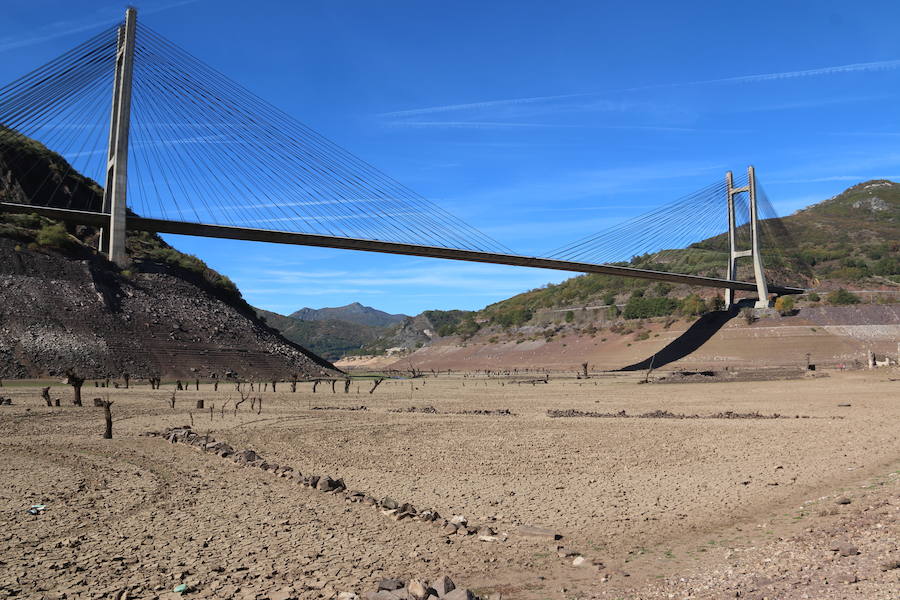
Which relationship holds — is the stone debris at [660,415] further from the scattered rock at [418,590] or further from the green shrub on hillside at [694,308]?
the green shrub on hillside at [694,308]

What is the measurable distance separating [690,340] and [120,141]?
5464 cm

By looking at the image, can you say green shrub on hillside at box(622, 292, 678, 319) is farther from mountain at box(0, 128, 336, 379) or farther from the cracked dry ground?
the cracked dry ground

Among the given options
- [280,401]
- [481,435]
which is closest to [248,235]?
[280,401]

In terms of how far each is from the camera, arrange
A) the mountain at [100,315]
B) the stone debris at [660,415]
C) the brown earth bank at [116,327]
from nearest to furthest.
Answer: the stone debris at [660,415]
the brown earth bank at [116,327]
the mountain at [100,315]

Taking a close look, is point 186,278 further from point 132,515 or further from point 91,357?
point 132,515

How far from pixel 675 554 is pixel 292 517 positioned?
490cm

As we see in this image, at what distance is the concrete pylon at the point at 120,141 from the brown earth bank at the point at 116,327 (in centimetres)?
349

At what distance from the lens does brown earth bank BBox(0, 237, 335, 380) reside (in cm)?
3925

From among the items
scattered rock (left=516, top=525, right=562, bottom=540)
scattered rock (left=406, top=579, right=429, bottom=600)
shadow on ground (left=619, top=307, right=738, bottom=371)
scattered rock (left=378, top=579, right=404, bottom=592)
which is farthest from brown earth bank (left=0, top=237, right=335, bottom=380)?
scattered rock (left=406, top=579, right=429, bottom=600)

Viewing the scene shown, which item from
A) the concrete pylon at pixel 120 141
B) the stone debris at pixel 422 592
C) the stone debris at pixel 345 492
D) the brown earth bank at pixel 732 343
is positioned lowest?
the stone debris at pixel 345 492

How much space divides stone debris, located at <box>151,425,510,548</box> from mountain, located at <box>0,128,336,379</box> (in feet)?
92.4

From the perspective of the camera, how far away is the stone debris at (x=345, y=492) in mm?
8211

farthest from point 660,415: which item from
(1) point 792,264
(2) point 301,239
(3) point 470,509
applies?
(1) point 792,264

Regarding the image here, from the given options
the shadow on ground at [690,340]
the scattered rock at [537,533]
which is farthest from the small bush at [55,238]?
the scattered rock at [537,533]
